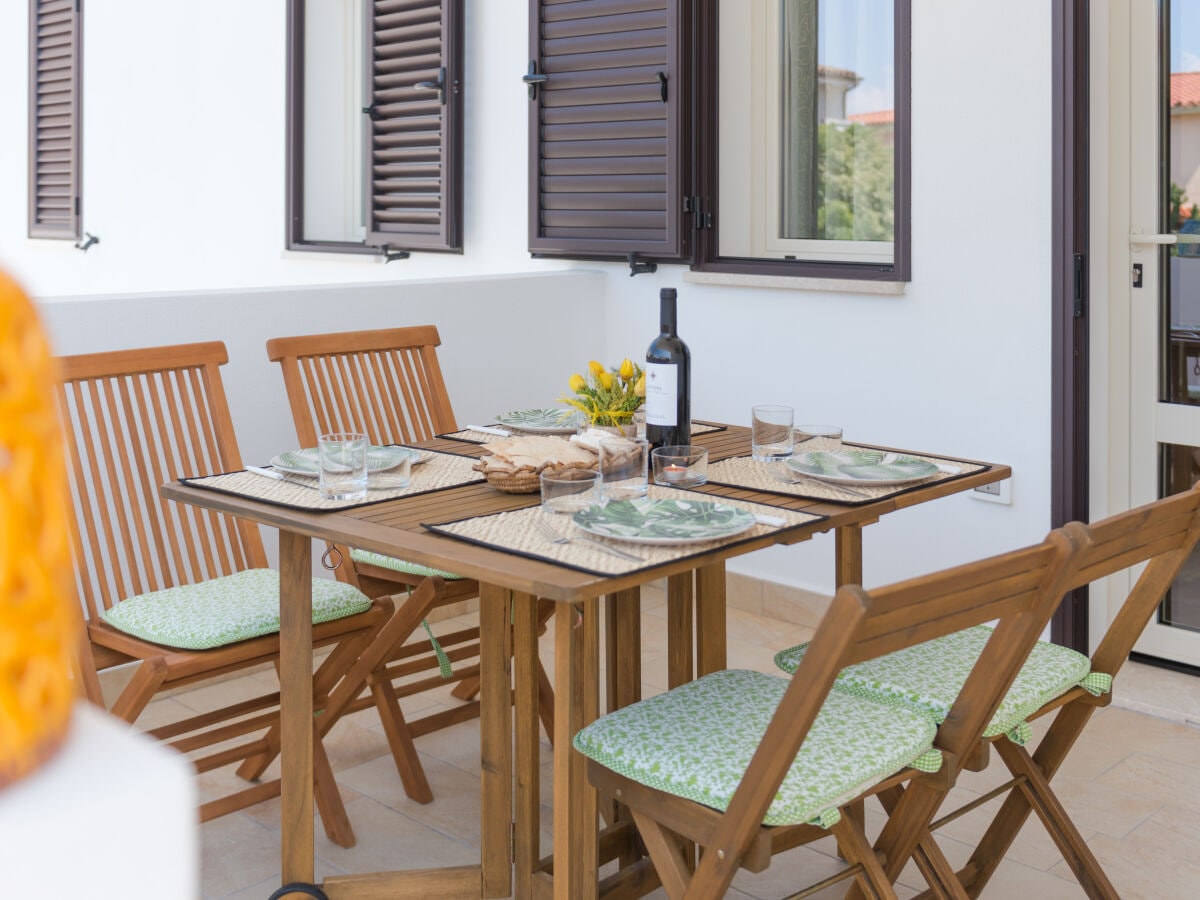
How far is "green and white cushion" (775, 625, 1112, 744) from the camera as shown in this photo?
1.98 m

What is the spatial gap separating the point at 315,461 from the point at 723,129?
7.68 feet

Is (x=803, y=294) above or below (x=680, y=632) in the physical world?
above

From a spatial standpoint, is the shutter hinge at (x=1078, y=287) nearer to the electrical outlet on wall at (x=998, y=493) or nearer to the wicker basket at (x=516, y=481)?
the electrical outlet on wall at (x=998, y=493)

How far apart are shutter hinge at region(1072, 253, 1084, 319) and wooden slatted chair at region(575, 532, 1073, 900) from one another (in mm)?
1713

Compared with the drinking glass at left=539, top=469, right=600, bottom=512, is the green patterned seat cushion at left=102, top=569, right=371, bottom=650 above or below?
below

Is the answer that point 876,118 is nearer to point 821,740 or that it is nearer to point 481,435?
point 481,435

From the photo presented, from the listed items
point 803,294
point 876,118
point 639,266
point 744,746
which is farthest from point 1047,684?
point 639,266

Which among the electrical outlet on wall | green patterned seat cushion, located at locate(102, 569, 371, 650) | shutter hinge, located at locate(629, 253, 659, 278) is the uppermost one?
shutter hinge, located at locate(629, 253, 659, 278)

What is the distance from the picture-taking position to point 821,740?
1826 millimetres

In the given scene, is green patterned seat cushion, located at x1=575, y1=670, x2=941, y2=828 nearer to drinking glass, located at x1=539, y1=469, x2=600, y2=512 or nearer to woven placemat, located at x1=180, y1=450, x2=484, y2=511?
drinking glass, located at x1=539, y1=469, x2=600, y2=512

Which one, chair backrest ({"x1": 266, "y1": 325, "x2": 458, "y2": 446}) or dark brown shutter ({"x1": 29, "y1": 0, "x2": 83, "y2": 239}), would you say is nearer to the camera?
chair backrest ({"x1": 266, "y1": 325, "x2": 458, "y2": 446})

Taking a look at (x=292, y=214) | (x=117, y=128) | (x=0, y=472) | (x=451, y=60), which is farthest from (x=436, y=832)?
(x=117, y=128)

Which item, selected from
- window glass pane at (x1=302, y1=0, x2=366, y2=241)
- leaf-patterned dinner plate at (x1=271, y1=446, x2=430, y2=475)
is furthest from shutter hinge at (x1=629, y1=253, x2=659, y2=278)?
leaf-patterned dinner plate at (x1=271, y1=446, x2=430, y2=475)

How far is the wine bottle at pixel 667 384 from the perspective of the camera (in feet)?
7.44
